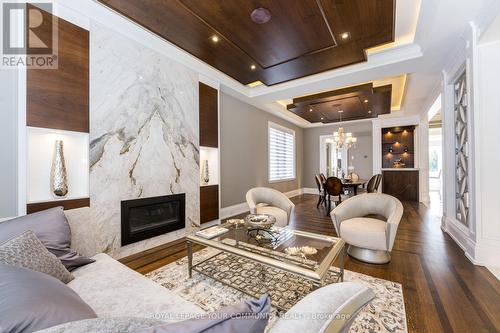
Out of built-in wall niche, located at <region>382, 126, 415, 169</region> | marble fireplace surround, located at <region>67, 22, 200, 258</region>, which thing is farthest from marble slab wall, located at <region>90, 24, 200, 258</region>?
built-in wall niche, located at <region>382, 126, 415, 169</region>

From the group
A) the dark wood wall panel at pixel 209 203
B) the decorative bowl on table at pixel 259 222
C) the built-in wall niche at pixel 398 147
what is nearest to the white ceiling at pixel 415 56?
the built-in wall niche at pixel 398 147

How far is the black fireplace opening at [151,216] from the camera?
2.75 metres

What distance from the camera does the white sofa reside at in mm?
569

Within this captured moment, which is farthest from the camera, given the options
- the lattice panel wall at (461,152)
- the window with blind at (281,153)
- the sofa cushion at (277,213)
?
the window with blind at (281,153)

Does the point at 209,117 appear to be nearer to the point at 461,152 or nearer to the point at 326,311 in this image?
the point at 326,311

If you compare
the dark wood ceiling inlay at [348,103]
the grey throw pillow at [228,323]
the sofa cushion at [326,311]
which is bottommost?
the sofa cushion at [326,311]

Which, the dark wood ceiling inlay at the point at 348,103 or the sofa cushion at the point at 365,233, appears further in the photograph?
the dark wood ceiling inlay at the point at 348,103

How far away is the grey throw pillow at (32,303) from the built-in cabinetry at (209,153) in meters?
2.95

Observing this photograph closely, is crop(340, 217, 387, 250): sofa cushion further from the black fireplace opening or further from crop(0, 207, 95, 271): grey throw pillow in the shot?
crop(0, 207, 95, 271): grey throw pillow

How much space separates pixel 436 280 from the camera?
212 centimetres

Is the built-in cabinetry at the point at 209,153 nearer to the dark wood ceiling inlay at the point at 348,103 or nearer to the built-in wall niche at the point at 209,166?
the built-in wall niche at the point at 209,166

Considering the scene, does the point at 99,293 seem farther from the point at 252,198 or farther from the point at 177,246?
the point at 252,198

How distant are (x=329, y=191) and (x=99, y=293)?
4661 mm

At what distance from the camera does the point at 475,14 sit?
2301mm
